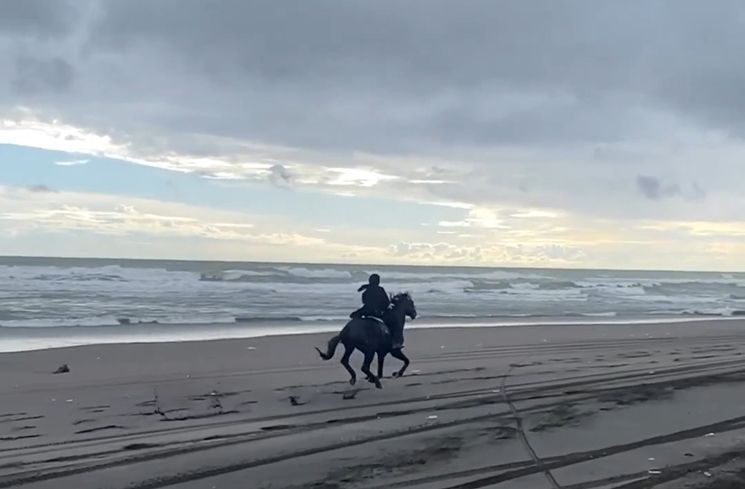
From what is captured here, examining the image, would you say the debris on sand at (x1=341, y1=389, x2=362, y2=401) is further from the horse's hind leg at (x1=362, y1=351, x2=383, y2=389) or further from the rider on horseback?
the rider on horseback

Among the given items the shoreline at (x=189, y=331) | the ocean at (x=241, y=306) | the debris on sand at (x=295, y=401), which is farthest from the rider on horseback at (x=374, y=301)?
the ocean at (x=241, y=306)

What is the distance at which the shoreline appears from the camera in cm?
1959

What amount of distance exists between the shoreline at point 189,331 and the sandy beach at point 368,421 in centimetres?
235

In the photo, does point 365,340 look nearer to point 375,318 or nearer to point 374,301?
point 375,318

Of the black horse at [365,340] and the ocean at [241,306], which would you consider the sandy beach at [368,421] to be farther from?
the ocean at [241,306]

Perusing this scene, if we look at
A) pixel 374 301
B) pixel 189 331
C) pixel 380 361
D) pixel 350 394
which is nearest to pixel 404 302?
pixel 374 301

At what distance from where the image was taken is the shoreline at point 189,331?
19594 millimetres

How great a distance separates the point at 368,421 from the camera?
9867mm

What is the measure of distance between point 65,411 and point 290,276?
4974 cm

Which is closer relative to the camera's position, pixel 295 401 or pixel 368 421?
pixel 368 421

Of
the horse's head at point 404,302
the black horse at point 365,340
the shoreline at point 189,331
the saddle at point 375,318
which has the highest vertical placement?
the horse's head at point 404,302

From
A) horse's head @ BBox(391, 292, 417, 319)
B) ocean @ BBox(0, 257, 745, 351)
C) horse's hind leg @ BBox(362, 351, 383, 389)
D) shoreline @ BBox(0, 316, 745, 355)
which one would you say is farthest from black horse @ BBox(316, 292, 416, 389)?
ocean @ BBox(0, 257, 745, 351)

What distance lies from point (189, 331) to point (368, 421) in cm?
1410

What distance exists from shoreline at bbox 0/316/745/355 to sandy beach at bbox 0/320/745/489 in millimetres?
2346
